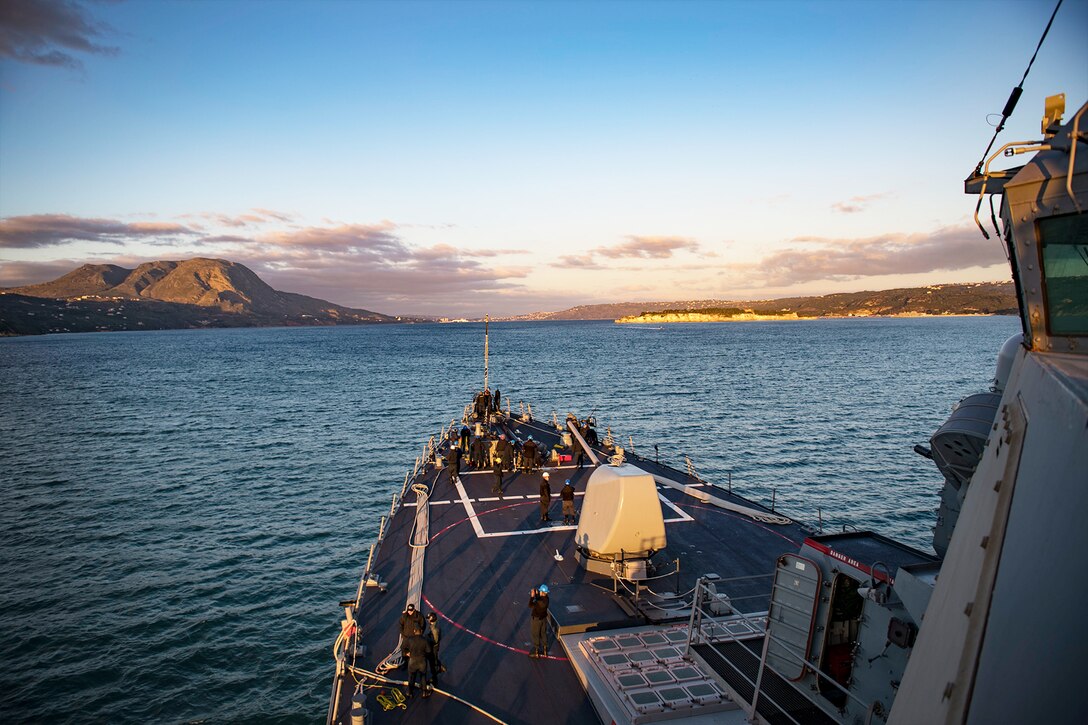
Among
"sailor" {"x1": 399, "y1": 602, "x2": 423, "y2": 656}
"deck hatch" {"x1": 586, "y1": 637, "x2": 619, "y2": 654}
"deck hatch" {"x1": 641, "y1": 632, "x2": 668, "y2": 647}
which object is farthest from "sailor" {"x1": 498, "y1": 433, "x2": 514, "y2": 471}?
"sailor" {"x1": 399, "y1": 602, "x2": 423, "y2": 656}

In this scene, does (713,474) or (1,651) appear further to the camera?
(713,474)

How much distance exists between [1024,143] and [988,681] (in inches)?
155

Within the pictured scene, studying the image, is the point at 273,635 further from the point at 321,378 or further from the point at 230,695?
the point at 321,378

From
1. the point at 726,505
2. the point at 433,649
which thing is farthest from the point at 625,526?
the point at 726,505

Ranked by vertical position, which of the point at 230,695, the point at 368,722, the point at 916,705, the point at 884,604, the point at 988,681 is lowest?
the point at 230,695

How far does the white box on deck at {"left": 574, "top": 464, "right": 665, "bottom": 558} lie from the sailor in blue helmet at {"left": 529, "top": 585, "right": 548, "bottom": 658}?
140 inches

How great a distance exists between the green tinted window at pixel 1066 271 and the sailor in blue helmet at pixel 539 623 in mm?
11041

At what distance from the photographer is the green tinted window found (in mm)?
4297

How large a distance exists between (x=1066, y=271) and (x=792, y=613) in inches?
280

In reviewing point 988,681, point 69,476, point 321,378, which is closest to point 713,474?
Answer: point 988,681

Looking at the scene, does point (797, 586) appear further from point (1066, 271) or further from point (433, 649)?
point (433, 649)

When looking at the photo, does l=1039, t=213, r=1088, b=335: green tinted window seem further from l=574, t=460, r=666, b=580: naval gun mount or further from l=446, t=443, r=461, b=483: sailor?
l=446, t=443, r=461, b=483: sailor

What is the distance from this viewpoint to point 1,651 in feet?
66.8

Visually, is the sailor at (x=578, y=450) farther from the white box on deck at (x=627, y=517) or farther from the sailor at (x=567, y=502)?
the white box on deck at (x=627, y=517)
